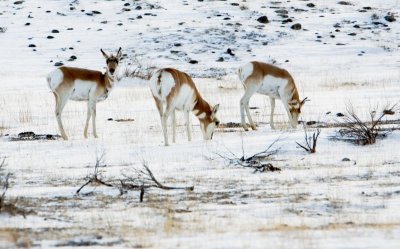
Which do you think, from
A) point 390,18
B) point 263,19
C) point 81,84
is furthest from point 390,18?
point 81,84

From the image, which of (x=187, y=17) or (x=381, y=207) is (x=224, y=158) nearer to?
(x=381, y=207)

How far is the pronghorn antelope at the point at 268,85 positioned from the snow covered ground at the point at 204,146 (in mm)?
711

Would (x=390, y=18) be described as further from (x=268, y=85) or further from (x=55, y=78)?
(x=55, y=78)

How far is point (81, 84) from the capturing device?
15.7 metres

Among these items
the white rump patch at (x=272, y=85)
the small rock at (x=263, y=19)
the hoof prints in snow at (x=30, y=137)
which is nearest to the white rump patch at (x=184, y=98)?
the white rump patch at (x=272, y=85)

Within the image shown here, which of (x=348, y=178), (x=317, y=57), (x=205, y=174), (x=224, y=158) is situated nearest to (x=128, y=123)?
(x=224, y=158)

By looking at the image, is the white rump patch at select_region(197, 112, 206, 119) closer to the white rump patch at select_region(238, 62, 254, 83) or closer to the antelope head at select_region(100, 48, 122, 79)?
the white rump patch at select_region(238, 62, 254, 83)

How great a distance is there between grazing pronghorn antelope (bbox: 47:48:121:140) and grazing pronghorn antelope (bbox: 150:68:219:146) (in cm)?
164

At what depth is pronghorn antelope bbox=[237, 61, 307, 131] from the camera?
661 inches

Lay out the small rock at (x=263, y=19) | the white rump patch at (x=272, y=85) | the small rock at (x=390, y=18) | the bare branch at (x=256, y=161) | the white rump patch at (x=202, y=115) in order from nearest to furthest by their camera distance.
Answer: the bare branch at (x=256, y=161) < the white rump patch at (x=202, y=115) < the white rump patch at (x=272, y=85) < the small rock at (x=263, y=19) < the small rock at (x=390, y=18)

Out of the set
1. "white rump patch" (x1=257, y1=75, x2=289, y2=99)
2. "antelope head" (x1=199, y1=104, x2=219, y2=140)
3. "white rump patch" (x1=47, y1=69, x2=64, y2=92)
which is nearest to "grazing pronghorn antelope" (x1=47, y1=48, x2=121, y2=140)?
"white rump patch" (x1=47, y1=69, x2=64, y2=92)

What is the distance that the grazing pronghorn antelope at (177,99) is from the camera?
45.8ft

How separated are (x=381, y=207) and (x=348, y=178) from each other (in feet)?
6.21

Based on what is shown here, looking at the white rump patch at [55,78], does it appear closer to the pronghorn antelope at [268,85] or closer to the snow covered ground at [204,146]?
the snow covered ground at [204,146]
